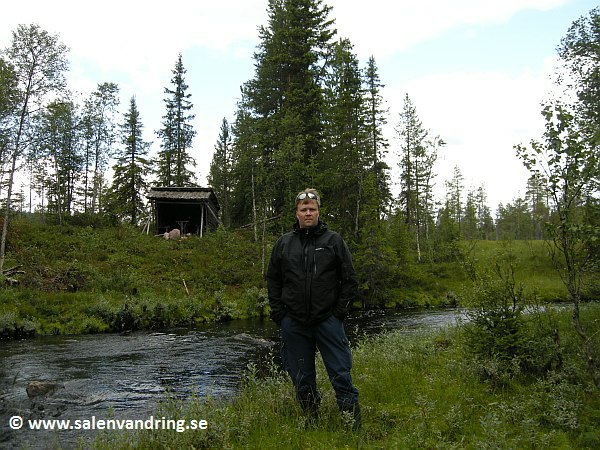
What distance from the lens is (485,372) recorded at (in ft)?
19.9

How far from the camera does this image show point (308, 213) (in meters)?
4.71

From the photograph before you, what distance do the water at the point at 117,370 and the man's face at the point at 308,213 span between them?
9.92ft

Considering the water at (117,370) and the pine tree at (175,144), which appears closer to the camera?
the water at (117,370)

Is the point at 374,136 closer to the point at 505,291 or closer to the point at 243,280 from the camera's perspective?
the point at 243,280

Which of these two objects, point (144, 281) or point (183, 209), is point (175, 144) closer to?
point (183, 209)

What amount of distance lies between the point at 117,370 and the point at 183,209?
28218 mm

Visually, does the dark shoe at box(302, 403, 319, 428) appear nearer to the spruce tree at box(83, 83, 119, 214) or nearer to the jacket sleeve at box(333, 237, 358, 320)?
the jacket sleeve at box(333, 237, 358, 320)

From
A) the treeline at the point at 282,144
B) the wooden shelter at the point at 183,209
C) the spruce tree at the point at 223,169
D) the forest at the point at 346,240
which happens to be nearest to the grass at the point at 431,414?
the forest at the point at 346,240

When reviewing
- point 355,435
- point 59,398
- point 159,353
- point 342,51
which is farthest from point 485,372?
point 342,51

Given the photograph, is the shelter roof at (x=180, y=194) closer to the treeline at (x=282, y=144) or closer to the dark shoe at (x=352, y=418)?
the treeline at (x=282, y=144)

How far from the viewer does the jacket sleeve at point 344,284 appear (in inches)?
179

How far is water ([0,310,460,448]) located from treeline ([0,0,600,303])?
991cm

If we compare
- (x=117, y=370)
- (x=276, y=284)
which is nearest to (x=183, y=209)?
(x=117, y=370)

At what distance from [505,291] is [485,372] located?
1.33 metres
